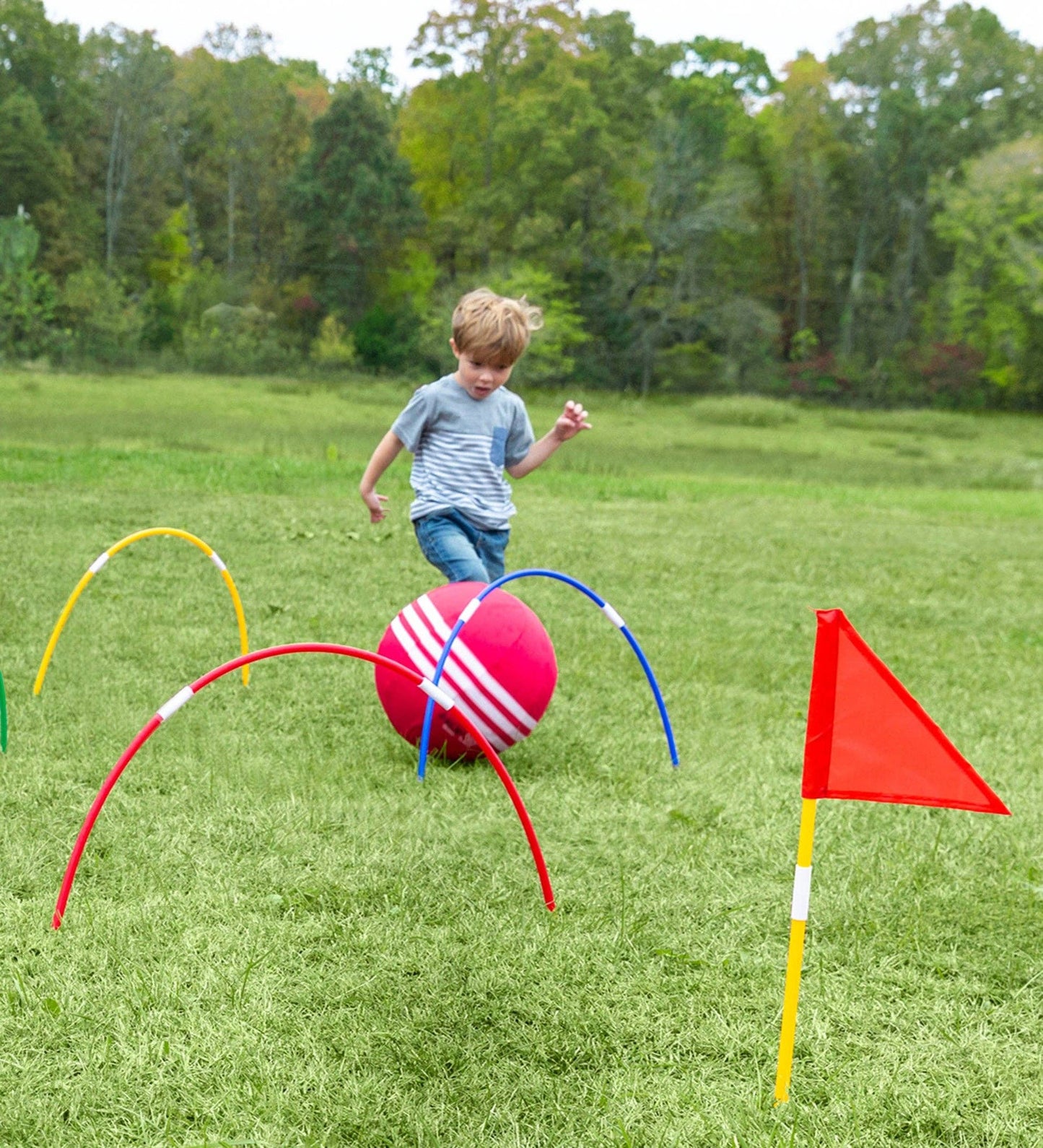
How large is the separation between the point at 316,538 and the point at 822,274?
173 feet

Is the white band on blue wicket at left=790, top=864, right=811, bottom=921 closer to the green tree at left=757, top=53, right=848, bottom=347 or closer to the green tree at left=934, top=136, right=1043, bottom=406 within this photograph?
the green tree at left=934, top=136, right=1043, bottom=406

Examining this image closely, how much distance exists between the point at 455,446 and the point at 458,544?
478 millimetres

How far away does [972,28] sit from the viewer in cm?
6034

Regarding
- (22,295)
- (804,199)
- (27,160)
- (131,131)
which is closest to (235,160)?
(131,131)

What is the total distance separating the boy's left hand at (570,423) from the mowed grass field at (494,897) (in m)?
1.48

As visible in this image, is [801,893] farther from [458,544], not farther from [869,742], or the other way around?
[458,544]

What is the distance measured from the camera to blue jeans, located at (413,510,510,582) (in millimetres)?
6102

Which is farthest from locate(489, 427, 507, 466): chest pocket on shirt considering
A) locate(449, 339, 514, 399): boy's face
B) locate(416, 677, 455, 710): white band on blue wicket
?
locate(416, 677, 455, 710): white band on blue wicket

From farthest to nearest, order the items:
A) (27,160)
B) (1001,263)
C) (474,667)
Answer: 1. (1001,263)
2. (27,160)
3. (474,667)

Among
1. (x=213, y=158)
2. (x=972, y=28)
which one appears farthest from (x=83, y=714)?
(x=972, y=28)

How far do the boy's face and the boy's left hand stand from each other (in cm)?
34

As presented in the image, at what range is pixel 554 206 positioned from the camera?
5200 centimetres

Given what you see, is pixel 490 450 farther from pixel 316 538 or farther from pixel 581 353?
pixel 581 353

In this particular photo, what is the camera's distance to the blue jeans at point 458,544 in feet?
20.0
